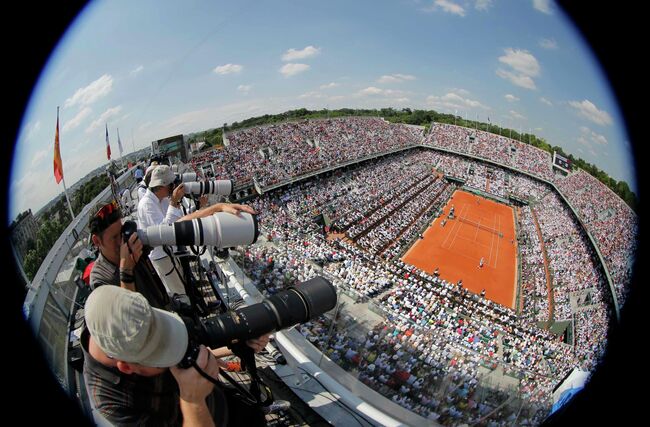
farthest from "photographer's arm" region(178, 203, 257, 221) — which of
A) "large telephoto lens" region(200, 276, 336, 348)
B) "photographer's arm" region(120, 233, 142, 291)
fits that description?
"large telephoto lens" region(200, 276, 336, 348)

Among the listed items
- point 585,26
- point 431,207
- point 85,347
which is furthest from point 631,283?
point 431,207

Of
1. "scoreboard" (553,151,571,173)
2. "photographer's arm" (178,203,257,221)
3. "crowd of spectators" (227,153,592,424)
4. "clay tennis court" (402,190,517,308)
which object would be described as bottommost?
"clay tennis court" (402,190,517,308)

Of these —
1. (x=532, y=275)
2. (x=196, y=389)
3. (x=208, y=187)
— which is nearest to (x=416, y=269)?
(x=532, y=275)

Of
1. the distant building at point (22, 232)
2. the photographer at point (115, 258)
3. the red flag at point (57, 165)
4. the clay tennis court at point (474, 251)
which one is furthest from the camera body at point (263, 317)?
the clay tennis court at point (474, 251)

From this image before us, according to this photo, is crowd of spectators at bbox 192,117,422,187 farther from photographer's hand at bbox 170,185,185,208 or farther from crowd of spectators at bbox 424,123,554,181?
photographer's hand at bbox 170,185,185,208

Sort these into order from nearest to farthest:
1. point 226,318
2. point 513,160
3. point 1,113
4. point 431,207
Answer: point 226,318 → point 1,113 → point 431,207 → point 513,160

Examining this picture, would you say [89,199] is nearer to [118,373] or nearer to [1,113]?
[1,113]
